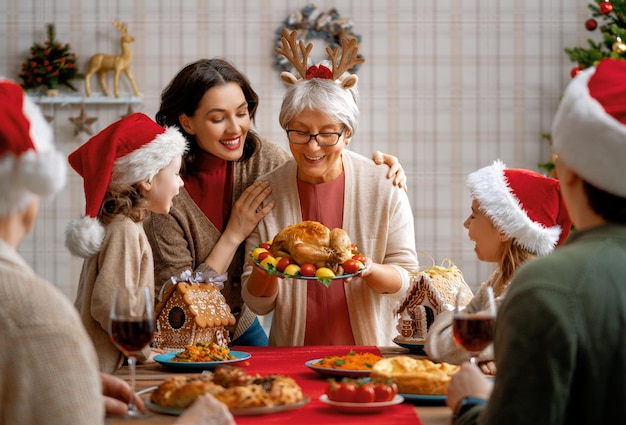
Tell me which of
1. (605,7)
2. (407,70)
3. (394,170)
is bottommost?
(394,170)

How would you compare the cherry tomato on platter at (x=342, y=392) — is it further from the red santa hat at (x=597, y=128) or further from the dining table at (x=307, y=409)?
the red santa hat at (x=597, y=128)

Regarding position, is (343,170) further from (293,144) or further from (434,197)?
(434,197)

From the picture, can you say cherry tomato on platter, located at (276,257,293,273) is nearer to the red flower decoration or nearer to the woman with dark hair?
the woman with dark hair

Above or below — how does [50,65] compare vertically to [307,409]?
above

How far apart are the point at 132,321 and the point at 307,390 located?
1.64ft

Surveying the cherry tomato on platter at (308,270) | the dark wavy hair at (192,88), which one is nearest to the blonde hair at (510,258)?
the cherry tomato on platter at (308,270)

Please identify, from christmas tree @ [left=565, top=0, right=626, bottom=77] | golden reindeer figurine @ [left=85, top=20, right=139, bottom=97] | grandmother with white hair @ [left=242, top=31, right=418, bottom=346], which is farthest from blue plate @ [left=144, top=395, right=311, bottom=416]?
golden reindeer figurine @ [left=85, top=20, right=139, bottom=97]

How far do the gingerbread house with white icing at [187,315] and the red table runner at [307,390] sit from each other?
163 millimetres

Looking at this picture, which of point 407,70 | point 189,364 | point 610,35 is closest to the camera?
point 189,364

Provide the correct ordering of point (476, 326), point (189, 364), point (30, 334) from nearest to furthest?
point (30, 334), point (476, 326), point (189, 364)

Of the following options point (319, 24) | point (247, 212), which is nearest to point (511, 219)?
point (247, 212)

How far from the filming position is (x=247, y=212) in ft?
10.2

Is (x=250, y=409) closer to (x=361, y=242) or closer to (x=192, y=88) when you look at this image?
(x=361, y=242)

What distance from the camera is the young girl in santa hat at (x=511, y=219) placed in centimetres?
242
